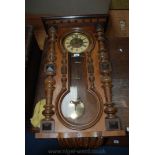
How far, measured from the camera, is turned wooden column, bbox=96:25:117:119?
36.1 inches

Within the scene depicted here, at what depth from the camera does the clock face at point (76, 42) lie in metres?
1.05

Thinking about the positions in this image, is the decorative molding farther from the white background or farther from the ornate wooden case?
the white background

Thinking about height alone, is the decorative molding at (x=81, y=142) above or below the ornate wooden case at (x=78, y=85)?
below

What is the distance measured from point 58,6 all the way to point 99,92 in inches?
22.1

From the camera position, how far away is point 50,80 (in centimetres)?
97
